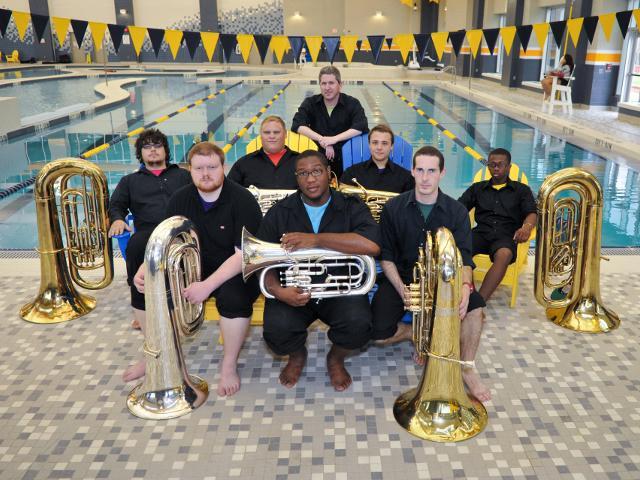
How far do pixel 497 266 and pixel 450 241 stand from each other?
1269mm

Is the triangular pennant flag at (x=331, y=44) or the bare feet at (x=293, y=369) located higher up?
the triangular pennant flag at (x=331, y=44)

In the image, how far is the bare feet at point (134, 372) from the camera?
2.76 m

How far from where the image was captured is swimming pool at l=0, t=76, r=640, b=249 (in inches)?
228

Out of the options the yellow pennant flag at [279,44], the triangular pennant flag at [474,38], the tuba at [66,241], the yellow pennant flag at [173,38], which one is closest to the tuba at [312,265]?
the tuba at [66,241]

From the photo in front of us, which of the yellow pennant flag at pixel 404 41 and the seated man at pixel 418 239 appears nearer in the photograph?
the seated man at pixel 418 239

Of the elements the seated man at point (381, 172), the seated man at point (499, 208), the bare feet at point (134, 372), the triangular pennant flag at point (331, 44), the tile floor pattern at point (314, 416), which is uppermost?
the triangular pennant flag at point (331, 44)

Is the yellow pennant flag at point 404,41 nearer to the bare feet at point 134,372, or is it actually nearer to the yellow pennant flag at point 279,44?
the yellow pennant flag at point 279,44

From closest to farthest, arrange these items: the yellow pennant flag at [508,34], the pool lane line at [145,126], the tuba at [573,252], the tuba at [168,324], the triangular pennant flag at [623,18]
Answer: the tuba at [168,324] < the tuba at [573,252] < the triangular pennant flag at [623,18] < the pool lane line at [145,126] < the yellow pennant flag at [508,34]

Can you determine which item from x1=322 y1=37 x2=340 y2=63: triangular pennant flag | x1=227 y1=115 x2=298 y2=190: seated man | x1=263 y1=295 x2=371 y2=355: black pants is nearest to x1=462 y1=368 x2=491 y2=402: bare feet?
x1=263 y1=295 x2=371 y2=355: black pants

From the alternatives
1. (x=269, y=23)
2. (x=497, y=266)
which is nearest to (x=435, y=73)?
(x=269, y=23)

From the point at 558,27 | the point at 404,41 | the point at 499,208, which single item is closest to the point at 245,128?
the point at 404,41

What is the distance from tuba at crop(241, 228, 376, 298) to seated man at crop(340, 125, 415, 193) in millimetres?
1046

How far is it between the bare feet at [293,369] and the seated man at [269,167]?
1255 mm

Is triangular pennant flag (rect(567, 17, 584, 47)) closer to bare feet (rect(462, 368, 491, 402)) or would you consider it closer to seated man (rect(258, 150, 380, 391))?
seated man (rect(258, 150, 380, 391))
